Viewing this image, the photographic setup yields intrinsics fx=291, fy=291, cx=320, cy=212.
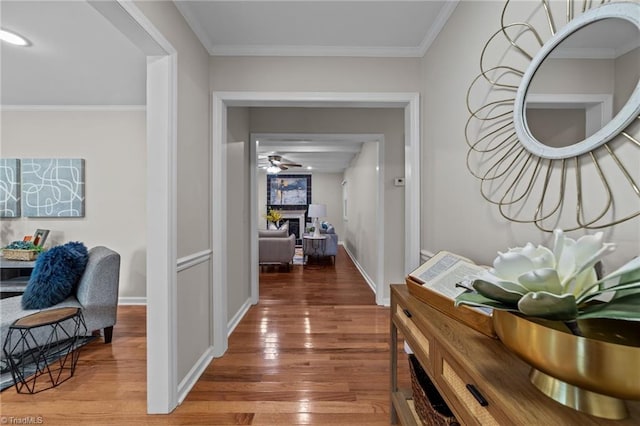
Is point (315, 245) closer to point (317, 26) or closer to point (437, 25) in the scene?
point (317, 26)

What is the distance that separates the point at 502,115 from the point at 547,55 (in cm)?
32

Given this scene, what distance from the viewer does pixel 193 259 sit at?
6.66 feet

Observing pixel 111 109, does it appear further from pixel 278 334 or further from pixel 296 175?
pixel 296 175

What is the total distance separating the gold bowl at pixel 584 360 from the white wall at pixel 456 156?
0.47 metres

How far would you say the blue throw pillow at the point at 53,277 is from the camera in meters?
2.39

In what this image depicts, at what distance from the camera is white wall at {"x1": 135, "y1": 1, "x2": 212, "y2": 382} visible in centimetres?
185

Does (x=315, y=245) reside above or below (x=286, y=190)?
below

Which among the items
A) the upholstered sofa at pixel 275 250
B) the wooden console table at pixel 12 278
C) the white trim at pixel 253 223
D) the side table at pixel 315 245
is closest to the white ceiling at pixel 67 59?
the white trim at pixel 253 223

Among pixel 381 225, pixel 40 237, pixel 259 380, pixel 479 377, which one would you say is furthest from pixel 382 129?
pixel 40 237

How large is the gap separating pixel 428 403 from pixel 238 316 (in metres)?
2.35

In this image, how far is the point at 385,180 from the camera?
3.70 metres

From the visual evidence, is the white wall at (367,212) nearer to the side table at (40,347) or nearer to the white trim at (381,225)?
the white trim at (381,225)

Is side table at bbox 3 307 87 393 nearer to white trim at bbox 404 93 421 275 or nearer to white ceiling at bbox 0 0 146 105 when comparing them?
white ceiling at bbox 0 0 146 105

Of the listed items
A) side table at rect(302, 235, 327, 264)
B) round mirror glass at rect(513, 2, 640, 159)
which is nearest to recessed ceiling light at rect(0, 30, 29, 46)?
round mirror glass at rect(513, 2, 640, 159)
